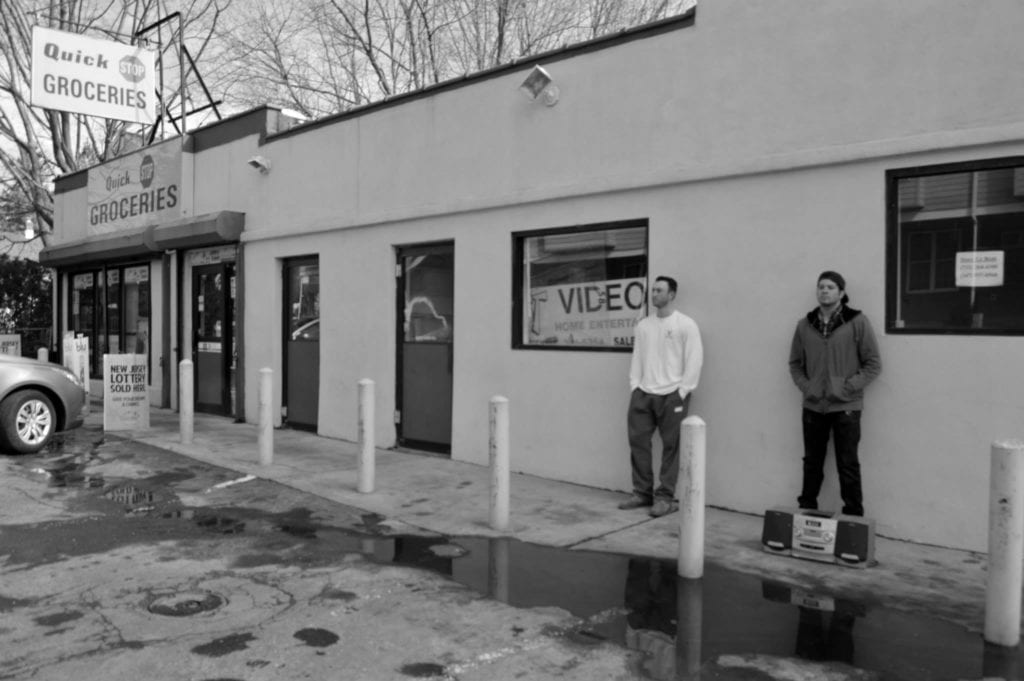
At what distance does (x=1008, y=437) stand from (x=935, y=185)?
1803mm

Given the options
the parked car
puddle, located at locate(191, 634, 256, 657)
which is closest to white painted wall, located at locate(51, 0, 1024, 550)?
the parked car

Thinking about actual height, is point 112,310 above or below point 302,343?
above

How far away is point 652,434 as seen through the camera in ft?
22.2

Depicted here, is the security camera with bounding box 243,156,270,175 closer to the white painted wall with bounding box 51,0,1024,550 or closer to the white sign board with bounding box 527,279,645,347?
the white painted wall with bounding box 51,0,1024,550

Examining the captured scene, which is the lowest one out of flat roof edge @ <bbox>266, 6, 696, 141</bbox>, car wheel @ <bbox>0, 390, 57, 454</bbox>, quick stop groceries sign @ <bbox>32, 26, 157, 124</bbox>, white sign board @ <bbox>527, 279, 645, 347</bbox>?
car wheel @ <bbox>0, 390, 57, 454</bbox>

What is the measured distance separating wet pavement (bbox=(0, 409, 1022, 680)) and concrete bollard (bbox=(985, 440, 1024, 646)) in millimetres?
118

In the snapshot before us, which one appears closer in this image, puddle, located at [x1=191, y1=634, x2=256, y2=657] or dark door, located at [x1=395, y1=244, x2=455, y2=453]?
puddle, located at [x1=191, y1=634, x2=256, y2=657]

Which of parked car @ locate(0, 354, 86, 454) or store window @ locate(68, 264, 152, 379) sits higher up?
store window @ locate(68, 264, 152, 379)

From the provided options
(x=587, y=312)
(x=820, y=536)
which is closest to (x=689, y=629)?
(x=820, y=536)

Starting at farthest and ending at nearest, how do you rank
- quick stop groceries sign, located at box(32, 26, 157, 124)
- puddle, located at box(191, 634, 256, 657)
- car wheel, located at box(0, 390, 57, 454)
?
quick stop groceries sign, located at box(32, 26, 157, 124) → car wheel, located at box(0, 390, 57, 454) → puddle, located at box(191, 634, 256, 657)

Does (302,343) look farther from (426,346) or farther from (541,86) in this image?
(541,86)

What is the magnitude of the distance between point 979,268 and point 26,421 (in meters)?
9.48

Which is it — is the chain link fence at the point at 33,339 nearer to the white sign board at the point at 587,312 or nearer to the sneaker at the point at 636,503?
the white sign board at the point at 587,312

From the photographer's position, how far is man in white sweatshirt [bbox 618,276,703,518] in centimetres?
651
